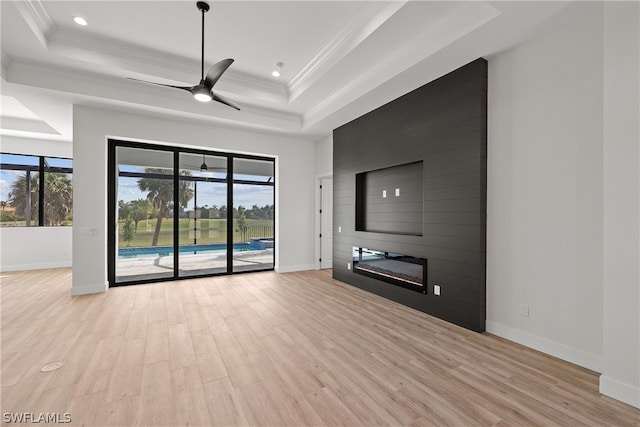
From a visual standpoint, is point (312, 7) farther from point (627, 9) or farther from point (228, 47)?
point (627, 9)

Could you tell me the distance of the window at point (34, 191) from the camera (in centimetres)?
637

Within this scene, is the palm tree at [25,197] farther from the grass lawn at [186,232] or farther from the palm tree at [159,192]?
the palm tree at [159,192]

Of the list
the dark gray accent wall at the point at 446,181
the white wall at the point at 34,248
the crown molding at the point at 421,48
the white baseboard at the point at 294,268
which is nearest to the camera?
the crown molding at the point at 421,48

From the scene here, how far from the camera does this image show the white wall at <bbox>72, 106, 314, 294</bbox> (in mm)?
4695

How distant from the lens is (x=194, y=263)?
6152 mm

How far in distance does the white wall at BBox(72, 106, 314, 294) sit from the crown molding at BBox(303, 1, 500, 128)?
2155 millimetres

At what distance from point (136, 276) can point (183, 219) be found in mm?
1415

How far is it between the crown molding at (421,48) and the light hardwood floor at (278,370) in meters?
3.17

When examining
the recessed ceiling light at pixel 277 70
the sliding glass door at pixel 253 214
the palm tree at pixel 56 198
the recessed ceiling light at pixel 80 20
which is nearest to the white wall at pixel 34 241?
the palm tree at pixel 56 198

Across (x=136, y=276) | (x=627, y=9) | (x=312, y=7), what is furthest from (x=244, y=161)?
(x=627, y=9)

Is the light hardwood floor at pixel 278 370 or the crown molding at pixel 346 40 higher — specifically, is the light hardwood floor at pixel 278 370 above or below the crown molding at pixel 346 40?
below

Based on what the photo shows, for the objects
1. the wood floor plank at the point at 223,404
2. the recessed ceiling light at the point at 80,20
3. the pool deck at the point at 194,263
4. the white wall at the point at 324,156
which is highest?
the recessed ceiling light at the point at 80,20

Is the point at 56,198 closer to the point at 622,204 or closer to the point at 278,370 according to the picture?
the point at 278,370

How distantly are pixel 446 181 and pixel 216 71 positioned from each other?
301 centimetres
